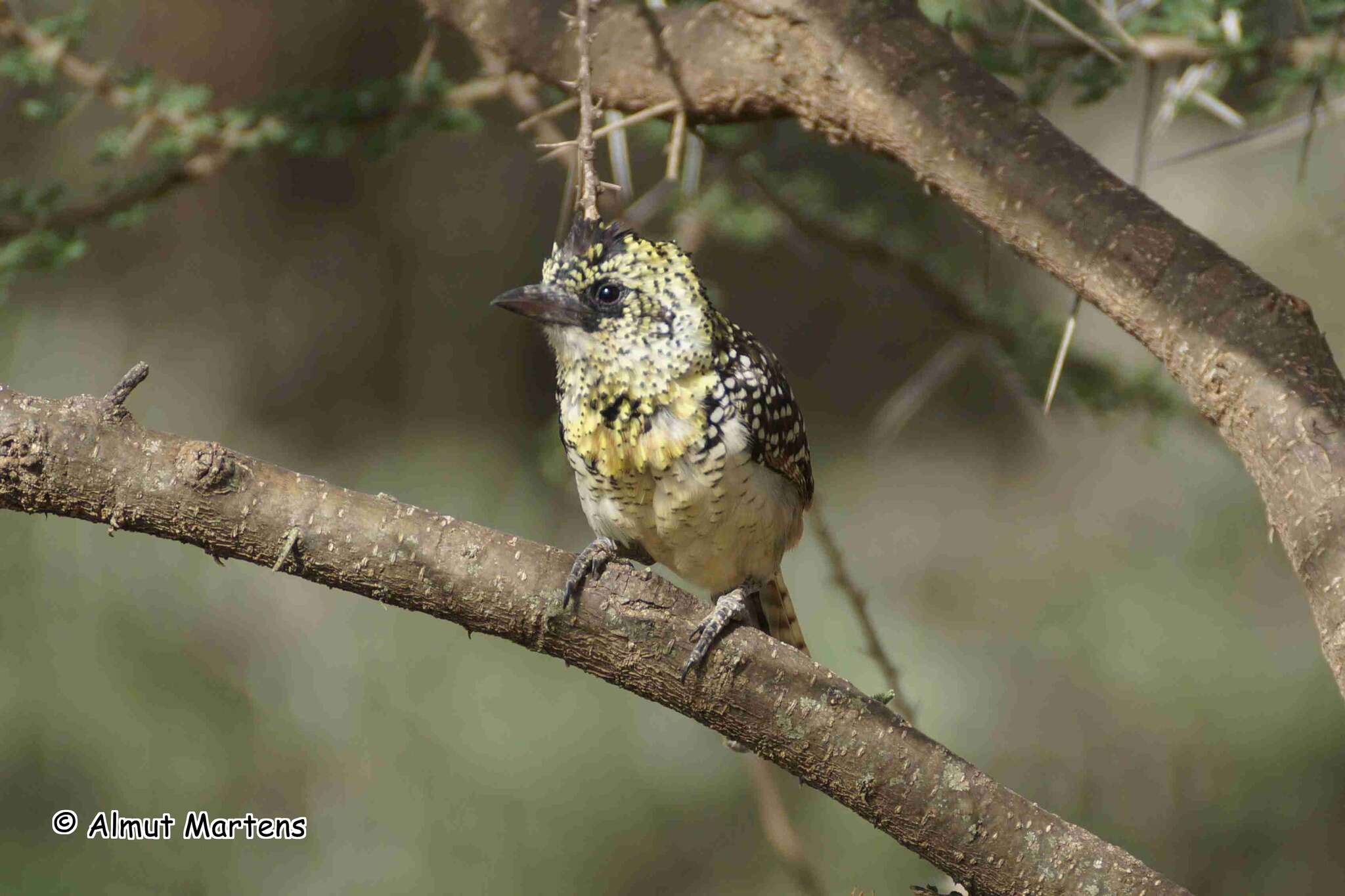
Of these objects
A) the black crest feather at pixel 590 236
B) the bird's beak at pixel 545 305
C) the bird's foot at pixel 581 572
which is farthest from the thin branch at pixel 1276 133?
the bird's foot at pixel 581 572

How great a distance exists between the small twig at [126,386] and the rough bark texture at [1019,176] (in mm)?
1767

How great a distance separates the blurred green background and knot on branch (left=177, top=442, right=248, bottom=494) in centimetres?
267

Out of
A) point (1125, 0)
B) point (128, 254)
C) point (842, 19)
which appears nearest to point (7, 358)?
point (128, 254)

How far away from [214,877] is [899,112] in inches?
173

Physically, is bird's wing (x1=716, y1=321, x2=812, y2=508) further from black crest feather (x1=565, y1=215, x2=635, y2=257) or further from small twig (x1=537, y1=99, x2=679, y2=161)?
small twig (x1=537, y1=99, x2=679, y2=161)

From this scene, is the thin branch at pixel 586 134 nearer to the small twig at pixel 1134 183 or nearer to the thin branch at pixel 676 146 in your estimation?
the thin branch at pixel 676 146

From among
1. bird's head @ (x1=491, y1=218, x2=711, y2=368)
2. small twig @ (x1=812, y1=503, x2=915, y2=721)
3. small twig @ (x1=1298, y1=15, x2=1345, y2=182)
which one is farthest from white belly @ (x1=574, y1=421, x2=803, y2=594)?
small twig @ (x1=1298, y1=15, x2=1345, y2=182)

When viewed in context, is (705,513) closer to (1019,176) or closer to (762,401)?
(762,401)

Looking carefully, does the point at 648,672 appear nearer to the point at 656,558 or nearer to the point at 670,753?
the point at 656,558

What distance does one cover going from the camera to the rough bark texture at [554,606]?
215cm

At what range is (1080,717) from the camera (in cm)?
658

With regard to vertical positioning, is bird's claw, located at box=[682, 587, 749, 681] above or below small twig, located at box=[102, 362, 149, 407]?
below

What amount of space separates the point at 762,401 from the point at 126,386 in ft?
4.90

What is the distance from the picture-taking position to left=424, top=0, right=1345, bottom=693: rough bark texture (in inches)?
97.5
